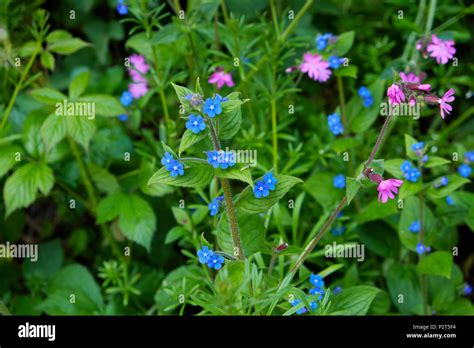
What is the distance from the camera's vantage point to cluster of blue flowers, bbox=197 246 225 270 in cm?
182

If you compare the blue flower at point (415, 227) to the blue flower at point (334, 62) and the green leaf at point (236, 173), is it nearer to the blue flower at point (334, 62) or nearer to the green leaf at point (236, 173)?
the blue flower at point (334, 62)

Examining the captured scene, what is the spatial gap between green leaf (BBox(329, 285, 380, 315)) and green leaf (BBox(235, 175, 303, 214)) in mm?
412

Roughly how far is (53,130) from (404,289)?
134 centimetres

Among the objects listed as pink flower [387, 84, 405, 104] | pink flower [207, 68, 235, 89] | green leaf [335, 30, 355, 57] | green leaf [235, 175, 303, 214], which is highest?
green leaf [335, 30, 355, 57]

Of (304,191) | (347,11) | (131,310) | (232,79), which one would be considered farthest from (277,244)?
(347,11)

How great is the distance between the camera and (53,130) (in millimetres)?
2369

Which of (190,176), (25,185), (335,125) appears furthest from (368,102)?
A: (25,185)

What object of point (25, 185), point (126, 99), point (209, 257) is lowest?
point (209, 257)

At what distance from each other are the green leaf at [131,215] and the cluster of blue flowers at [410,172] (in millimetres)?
879

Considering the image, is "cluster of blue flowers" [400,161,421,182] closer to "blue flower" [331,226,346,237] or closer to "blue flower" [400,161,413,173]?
"blue flower" [400,161,413,173]

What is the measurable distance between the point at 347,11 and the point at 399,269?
4.34 ft

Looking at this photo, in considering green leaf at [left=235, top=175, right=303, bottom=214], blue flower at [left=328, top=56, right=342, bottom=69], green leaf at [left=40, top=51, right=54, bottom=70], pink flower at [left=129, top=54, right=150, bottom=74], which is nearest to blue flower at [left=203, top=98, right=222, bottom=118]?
green leaf at [left=235, top=175, right=303, bottom=214]

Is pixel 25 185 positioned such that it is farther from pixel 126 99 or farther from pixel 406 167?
pixel 406 167

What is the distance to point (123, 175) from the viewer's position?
2654 mm
